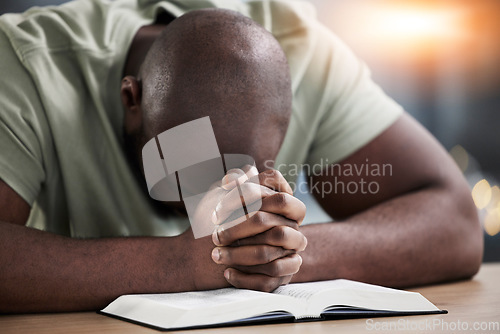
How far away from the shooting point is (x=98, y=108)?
3.11 ft

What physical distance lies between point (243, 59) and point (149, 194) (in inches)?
12.1

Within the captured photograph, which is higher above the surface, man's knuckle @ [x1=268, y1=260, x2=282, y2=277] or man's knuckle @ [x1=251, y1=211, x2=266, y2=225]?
man's knuckle @ [x1=251, y1=211, x2=266, y2=225]

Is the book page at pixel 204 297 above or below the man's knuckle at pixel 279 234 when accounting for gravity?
below

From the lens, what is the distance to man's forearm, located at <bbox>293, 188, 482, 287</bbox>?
829 mm

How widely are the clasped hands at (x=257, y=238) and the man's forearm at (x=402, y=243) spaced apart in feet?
0.40

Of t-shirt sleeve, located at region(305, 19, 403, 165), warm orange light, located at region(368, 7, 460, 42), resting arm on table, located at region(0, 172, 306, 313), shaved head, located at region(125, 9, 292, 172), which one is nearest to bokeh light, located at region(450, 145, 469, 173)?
warm orange light, located at region(368, 7, 460, 42)

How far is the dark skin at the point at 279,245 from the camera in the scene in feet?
2.23

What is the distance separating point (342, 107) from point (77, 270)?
630 mm

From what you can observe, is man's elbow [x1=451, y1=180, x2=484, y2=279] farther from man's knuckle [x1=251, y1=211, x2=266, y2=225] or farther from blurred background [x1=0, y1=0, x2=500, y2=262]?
blurred background [x1=0, y1=0, x2=500, y2=262]

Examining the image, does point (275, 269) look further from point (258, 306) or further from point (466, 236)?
point (466, 236)

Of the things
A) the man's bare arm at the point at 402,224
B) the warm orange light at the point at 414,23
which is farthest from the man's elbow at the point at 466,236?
the warm orange light at the point at 414,23

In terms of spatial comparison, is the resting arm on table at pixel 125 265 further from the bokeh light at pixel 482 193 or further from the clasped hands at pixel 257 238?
the bokeh light at pixel 482 193

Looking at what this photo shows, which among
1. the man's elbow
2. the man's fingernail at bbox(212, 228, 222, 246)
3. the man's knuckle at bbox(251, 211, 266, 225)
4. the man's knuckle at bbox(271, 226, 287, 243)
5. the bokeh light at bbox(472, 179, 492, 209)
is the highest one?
the man's knuckle at bbox(251, 211, 266, 225)

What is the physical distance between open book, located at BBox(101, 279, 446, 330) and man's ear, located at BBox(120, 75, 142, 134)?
0.34 metres
